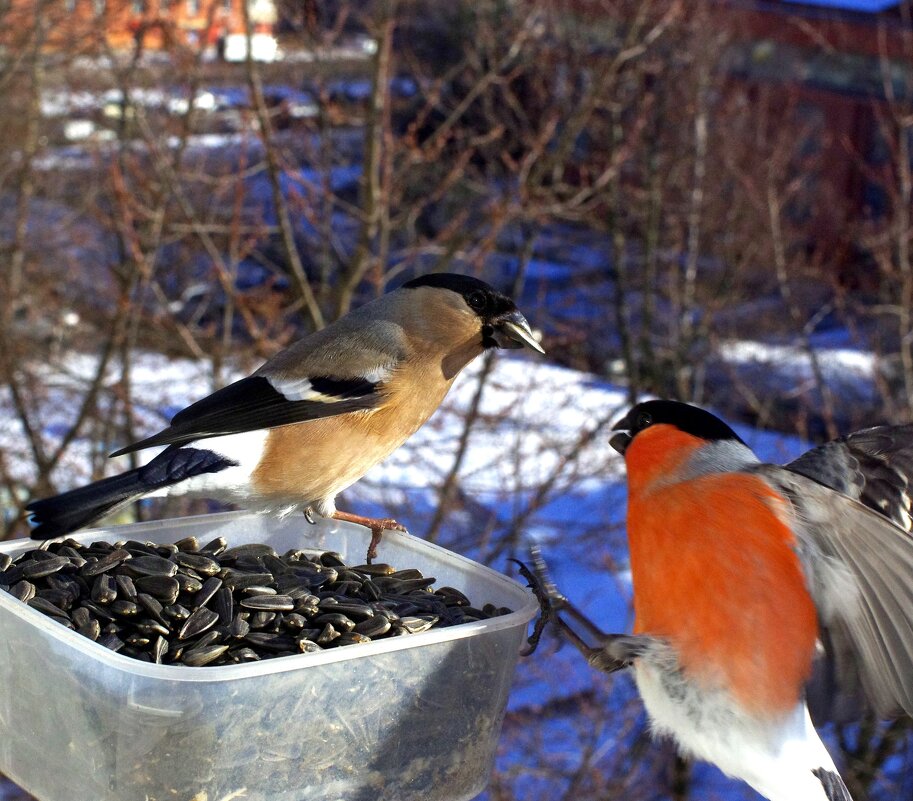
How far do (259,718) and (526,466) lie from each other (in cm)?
558

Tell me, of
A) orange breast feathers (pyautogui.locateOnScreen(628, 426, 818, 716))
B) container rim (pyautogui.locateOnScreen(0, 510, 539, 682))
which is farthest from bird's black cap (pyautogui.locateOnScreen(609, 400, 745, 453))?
container rim (pyautogui.locateOnScreen(0, 510, 539, 682))

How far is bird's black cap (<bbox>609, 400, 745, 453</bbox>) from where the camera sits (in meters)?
2.39

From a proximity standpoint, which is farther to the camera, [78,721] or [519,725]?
[519,725]

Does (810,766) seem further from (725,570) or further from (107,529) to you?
(107,529)

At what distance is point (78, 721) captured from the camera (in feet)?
5.25

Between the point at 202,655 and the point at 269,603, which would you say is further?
the point at 269,603

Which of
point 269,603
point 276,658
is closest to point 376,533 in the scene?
point 269,603

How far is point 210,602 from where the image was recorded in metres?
1.84

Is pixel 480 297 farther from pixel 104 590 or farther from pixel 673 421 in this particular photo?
pixel 104 590

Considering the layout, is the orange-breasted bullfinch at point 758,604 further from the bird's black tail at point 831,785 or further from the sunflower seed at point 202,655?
the sunflower seed at point 202,655

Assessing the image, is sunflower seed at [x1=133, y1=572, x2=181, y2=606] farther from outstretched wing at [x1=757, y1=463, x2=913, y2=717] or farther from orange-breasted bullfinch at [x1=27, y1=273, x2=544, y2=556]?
outstretched wing at [x1=757, y1=463, x2=913, y2=717]

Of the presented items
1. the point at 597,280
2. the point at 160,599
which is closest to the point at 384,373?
the point at 160,599

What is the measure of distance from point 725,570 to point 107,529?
1217mm

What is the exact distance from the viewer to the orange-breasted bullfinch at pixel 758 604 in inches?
83.0
